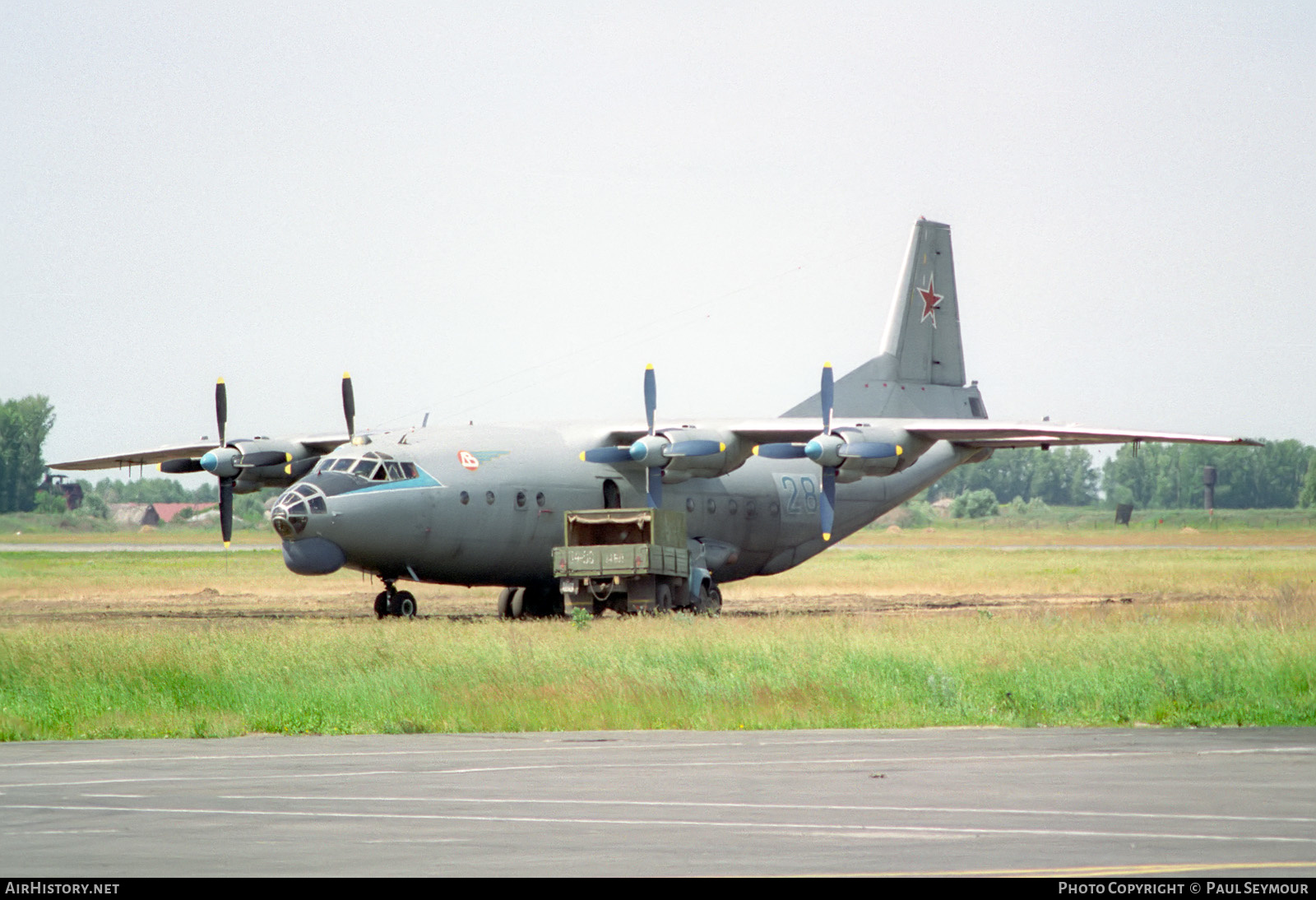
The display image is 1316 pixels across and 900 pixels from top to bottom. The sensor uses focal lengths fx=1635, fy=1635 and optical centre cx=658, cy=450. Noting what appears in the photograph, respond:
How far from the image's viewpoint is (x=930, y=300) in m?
46.4

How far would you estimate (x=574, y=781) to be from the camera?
13141 mm

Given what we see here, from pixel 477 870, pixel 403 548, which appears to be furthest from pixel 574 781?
pixel 403 548

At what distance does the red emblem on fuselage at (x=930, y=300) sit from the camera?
4616 centimetres

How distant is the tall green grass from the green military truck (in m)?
5.37

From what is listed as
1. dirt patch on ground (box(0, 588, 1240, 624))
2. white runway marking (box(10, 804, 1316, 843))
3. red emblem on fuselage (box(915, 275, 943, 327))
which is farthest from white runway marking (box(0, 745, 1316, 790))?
red emblem on fuselage (box(915, 275, 943, 327))

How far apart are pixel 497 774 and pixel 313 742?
453cm

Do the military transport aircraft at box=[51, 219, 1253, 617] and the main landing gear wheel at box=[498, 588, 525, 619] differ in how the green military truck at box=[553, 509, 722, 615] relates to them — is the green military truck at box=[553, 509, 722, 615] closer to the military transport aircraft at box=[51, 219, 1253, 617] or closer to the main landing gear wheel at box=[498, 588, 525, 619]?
the military transport aircraft at box=[51, 219, 1253, 617]

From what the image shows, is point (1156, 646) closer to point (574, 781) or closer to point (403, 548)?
point (574, 781)

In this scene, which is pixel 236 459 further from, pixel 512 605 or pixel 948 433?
pixel 948 433

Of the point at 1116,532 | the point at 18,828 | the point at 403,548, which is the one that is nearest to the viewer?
the point at 18,828

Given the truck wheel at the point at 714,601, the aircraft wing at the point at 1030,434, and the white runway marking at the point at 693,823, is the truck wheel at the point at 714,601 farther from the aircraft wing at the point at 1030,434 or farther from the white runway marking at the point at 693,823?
the white runway marking at the point at 693,823

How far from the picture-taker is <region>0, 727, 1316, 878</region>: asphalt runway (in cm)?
888

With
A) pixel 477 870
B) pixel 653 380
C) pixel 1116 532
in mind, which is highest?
pixel 653 380

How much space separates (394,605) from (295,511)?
4338 mm
